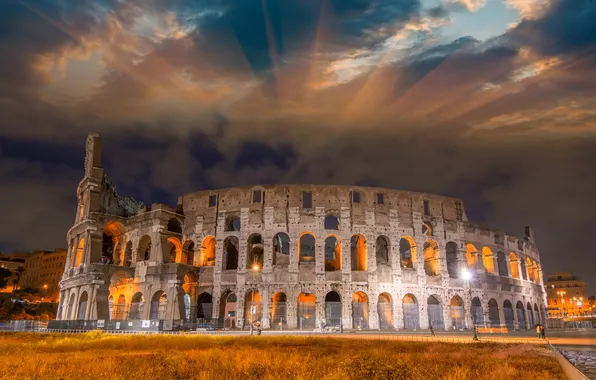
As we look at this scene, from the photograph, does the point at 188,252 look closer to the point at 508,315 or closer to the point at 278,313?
the point at 278,313

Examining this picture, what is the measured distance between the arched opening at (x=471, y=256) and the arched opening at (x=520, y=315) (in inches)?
316

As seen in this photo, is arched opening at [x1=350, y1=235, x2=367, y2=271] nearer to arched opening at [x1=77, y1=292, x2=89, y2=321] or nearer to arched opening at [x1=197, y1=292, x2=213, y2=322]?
arched opening at [x1=197, y1=292, x2=213, y2=322]

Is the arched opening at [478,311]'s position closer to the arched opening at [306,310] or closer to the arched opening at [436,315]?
the arched opening at [436,315]

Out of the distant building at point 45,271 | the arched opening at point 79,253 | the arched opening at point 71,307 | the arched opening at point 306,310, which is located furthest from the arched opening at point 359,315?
the distant building at point 45,271

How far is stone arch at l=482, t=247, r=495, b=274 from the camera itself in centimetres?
4782

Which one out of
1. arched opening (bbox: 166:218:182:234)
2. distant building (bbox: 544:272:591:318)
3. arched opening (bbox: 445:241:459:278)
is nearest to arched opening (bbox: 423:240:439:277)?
arched opening (bbox: 445:241:459:278)

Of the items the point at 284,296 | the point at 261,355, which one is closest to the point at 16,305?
the point at 284,296

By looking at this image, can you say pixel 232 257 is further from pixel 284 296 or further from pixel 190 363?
pixel 190 363

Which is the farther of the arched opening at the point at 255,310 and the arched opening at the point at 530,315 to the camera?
the arched opening at the point at 530,315

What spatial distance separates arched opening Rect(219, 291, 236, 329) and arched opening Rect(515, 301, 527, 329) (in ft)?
103

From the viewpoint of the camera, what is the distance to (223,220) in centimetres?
4341

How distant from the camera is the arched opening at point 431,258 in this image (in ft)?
147

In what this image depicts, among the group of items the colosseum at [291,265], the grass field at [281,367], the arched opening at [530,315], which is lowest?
the grass field at [281,367]

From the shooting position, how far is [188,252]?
1833 inches
